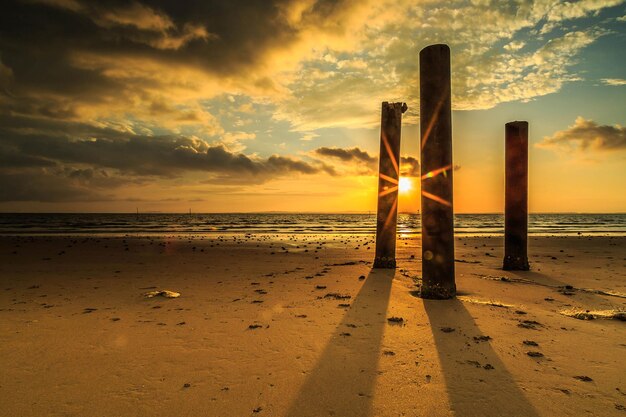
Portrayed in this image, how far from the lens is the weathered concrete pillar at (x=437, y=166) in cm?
557

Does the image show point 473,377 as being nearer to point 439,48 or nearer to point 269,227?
point 439,48

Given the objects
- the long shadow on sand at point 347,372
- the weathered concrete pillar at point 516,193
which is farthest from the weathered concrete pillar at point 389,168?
the long shadow on sand at point 347,372

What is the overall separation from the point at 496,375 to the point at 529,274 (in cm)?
624

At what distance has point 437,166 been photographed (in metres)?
5.59

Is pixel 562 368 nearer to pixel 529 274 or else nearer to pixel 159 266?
pixel 529 274

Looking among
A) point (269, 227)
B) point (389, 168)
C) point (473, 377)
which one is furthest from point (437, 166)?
point (269, 227)

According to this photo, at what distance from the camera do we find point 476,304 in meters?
5.51

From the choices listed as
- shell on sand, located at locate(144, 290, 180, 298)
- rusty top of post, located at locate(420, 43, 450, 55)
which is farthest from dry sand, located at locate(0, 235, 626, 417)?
rusty top of post, located at locate(420, 43, 450, 55)

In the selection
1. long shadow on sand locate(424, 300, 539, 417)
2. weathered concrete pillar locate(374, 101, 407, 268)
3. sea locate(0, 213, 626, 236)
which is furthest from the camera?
sea locate(0, 213, 626, 236)

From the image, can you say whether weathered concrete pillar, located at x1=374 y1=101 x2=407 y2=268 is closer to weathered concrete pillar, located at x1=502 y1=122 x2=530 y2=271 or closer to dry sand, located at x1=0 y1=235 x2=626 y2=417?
dry sand, located at x1=0 y1=235 x2=626 y2=417

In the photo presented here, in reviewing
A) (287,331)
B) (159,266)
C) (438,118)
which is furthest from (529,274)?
(159,266)

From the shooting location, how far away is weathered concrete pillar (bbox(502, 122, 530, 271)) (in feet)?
28.5

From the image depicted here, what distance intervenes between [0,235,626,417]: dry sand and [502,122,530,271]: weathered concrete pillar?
1578mm

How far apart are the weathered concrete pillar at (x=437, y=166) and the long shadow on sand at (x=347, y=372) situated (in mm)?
1265
